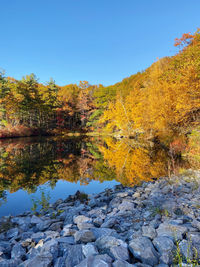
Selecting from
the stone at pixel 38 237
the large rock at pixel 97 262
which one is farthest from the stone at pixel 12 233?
the large rock at pixel 97 262

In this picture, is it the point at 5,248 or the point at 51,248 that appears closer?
the point at 51,248

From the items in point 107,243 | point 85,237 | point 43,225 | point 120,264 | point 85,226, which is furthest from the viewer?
point 43,225

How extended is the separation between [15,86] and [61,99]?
9.43 m

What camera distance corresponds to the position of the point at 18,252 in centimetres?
257

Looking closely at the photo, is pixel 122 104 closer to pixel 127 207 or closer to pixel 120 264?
pixel 127 207

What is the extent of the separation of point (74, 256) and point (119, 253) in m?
0.54

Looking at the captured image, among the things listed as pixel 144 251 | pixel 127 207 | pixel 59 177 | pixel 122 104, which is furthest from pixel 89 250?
pixel 122 104

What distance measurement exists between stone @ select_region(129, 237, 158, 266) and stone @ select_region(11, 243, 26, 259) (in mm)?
1540

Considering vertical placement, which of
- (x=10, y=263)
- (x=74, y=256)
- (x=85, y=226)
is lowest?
(x=85, y=226)

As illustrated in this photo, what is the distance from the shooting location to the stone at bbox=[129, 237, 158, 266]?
199 cm

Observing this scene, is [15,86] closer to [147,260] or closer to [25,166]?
[25,166]

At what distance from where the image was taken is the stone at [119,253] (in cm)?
202

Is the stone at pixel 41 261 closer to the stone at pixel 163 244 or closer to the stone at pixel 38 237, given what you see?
the stone at pixel 38 237

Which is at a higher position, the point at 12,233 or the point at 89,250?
the point at 89,250
